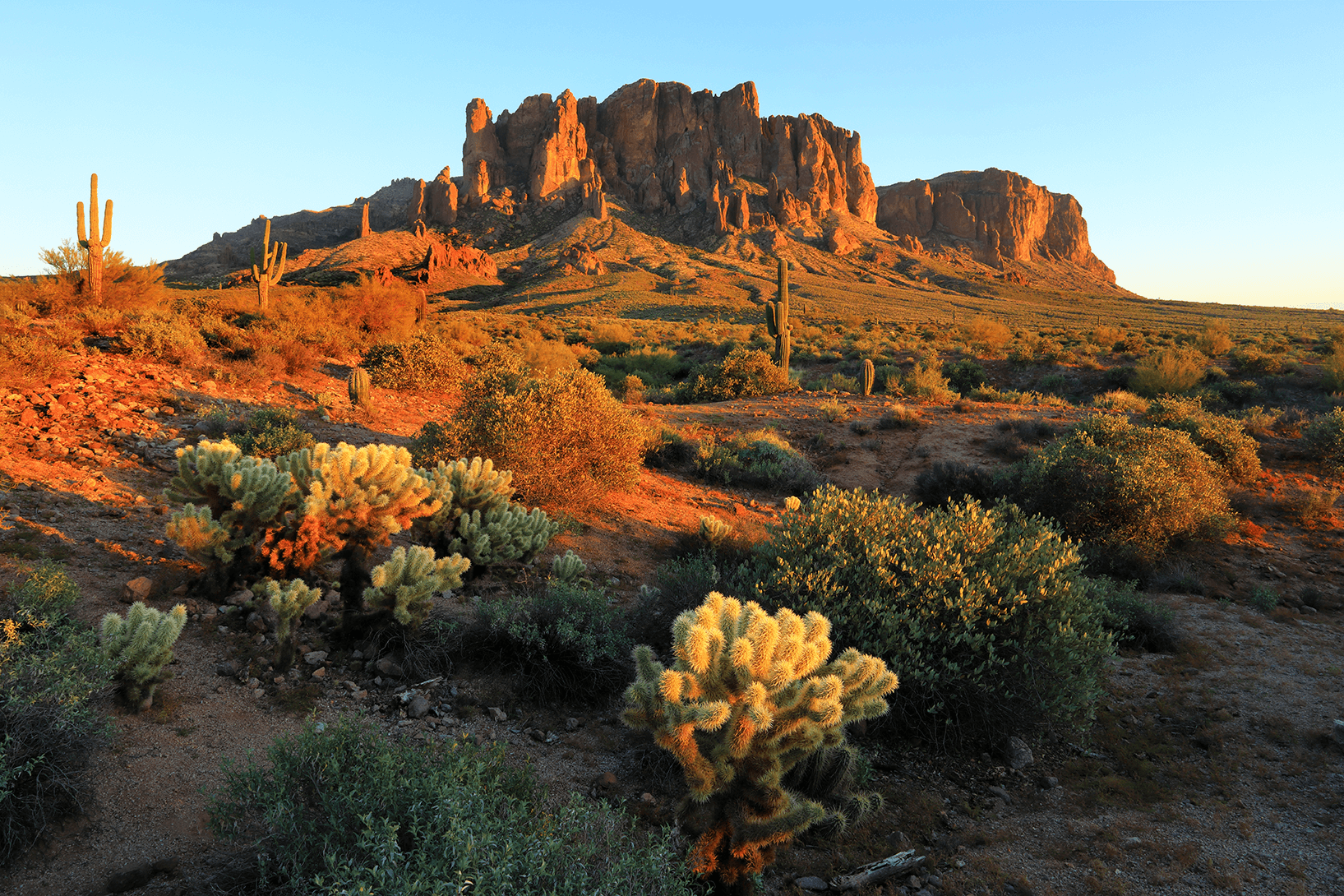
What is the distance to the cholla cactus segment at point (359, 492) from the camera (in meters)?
5.04

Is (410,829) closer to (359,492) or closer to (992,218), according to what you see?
(359,492)

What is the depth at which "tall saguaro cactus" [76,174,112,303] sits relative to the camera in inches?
535

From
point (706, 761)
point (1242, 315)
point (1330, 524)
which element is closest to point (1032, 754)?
point (706, 761)

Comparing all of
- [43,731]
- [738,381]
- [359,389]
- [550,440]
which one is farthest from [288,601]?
[738,381]

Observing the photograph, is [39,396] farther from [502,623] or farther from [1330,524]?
[1330,524]

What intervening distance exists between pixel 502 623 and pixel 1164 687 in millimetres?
5731

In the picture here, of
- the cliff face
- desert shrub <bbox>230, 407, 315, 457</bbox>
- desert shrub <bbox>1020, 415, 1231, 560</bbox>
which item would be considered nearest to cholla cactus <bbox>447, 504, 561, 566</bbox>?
desert shrub <bbox>230, 407, 315, 457</bbox>

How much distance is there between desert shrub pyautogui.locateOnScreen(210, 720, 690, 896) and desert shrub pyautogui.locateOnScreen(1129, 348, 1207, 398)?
22200mm

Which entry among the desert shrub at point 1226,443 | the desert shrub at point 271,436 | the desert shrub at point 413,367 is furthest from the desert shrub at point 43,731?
the desert shrub at point 1226,443

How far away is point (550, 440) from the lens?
27.9ft

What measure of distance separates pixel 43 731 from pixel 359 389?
32.1ft

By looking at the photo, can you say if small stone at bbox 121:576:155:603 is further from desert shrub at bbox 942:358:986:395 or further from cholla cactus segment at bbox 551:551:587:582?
desert shrub at bbox 942:358:986:395

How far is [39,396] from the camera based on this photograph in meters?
8.59

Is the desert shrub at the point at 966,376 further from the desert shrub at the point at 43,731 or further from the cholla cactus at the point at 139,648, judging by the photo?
the desert shrub at the point at 43,731
